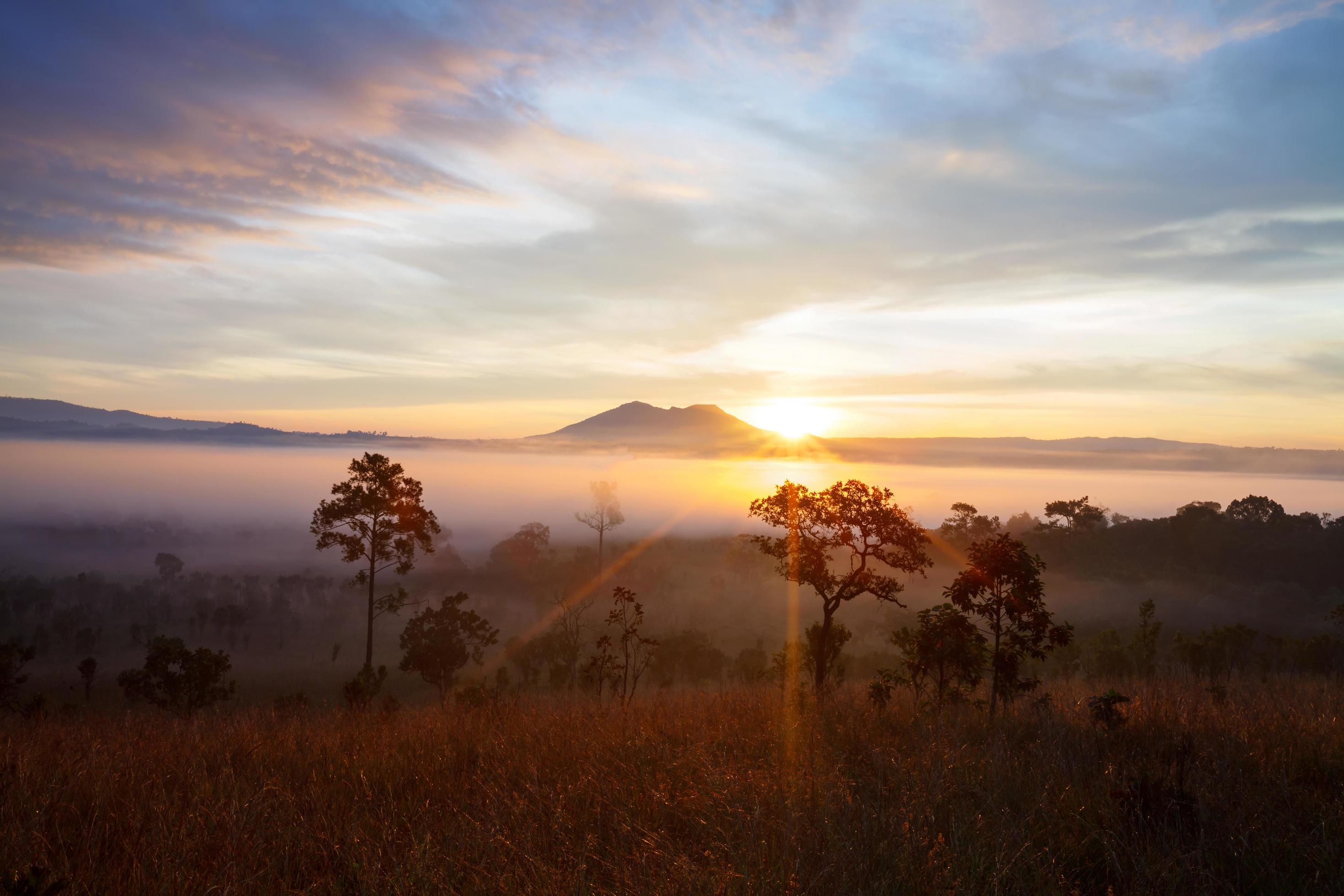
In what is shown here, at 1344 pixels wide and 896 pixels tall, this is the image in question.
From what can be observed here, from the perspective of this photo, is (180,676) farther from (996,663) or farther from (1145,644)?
(1145,644)

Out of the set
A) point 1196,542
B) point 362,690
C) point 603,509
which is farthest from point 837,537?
point 1196,542

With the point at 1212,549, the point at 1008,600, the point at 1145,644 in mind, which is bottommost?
the point at 1212,549

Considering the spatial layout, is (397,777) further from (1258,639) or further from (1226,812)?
(1258,639)

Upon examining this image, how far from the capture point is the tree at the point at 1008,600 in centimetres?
1091

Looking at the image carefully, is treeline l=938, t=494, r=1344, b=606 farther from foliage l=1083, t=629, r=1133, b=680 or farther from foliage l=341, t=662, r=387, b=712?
foliage l=341, t=662, r=387, b=712

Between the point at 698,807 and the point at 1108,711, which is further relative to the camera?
the point at 1108,711

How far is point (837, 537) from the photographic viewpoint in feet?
48.9

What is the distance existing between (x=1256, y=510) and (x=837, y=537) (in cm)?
9305

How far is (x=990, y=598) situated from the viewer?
11266mm

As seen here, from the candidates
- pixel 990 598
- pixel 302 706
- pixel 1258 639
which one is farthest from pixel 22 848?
pixel 1258 639

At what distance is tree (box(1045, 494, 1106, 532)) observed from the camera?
83875 millimetres

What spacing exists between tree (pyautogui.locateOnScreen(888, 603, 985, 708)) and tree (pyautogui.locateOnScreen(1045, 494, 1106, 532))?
3103 inches

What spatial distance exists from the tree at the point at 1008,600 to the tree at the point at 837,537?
2635 millimetres

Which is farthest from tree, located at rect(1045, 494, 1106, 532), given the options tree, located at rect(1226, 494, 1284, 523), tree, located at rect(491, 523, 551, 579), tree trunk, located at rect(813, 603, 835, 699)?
tree, located at rect(491, 523, 551, 579)
